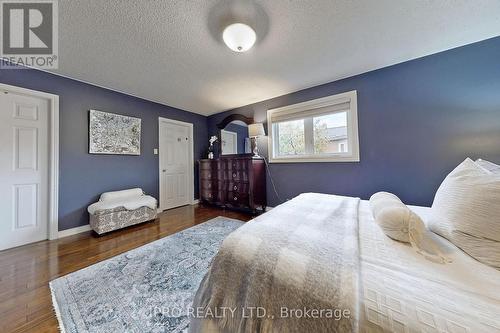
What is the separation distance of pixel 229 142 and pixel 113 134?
2223 millimetres

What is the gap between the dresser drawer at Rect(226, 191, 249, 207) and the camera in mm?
3354

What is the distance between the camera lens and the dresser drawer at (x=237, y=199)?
3.35 metres

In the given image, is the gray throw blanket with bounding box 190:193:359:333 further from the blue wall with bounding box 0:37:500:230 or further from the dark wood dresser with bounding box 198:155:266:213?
the dark wood dresser with bounding box 198:155:266:213

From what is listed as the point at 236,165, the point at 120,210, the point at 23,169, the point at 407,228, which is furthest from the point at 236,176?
the point at 23,169

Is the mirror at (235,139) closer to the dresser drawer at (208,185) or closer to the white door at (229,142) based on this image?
the white door at (229,142)

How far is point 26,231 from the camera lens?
225 centimetres

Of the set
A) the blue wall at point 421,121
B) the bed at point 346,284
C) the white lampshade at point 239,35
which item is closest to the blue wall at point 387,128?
the blue wall at point 421,121

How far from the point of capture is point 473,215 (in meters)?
0.80

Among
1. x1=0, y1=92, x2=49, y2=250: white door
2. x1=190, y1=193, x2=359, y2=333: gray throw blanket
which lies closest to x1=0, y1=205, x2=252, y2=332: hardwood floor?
x1=0, y1=92, x2=49, y2=250: white door

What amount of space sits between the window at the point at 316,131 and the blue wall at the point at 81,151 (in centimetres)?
267

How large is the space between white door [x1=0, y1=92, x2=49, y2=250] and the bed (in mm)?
2994

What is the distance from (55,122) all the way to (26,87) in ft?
1.57

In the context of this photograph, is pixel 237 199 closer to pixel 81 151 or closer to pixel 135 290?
pixel 135 290

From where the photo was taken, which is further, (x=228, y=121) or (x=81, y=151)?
(x=228, y=121)
